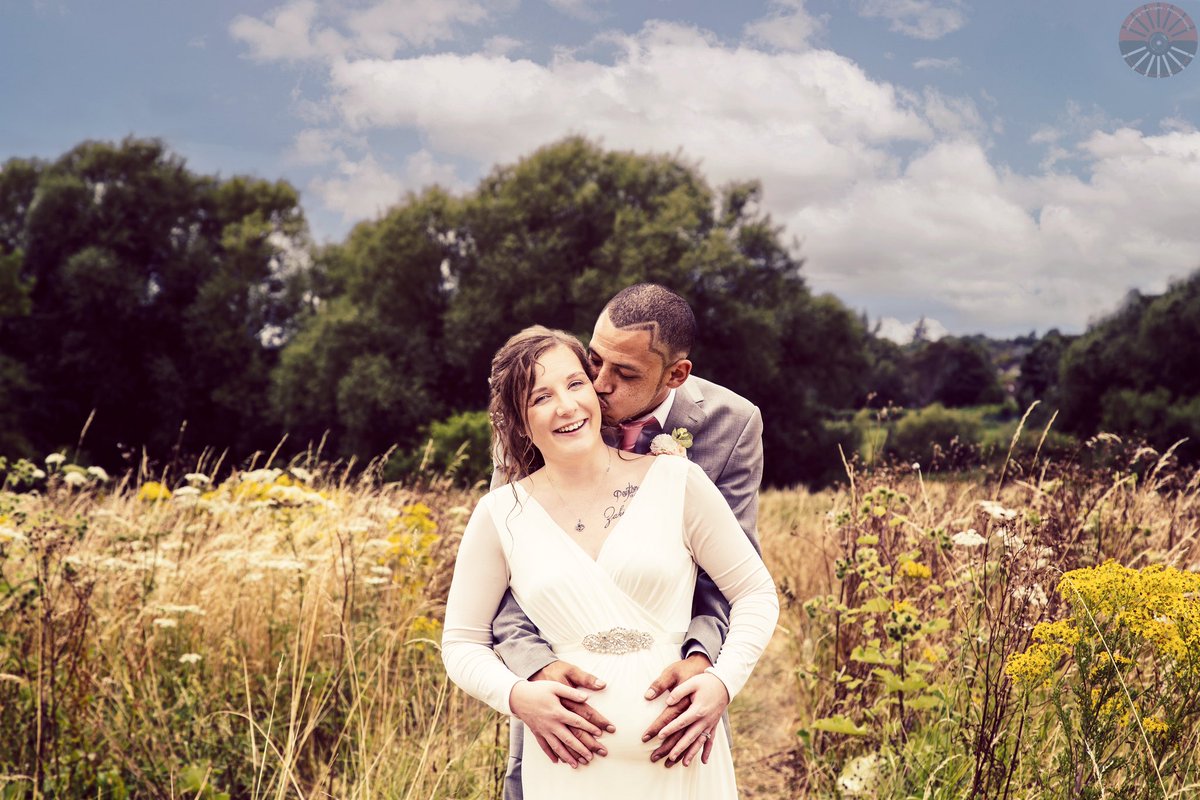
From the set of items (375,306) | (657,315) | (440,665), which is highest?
(375,306)

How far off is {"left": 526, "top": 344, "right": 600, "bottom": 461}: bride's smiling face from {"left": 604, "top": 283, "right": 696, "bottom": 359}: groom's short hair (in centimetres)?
22

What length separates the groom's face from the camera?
93.7 inches

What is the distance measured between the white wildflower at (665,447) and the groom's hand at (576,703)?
569 millimetres

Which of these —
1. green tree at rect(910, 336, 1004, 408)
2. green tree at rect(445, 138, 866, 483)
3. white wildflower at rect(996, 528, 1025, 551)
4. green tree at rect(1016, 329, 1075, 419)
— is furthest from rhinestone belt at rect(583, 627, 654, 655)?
green tree at rect(910, 336, 1004, 408)

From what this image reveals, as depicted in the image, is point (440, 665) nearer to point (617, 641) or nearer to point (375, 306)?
point (617, 641)

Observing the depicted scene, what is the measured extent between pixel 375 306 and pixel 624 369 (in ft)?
77.9

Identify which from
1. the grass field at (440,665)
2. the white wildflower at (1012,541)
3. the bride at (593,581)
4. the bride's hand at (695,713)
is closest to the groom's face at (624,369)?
the bride at (593,581)

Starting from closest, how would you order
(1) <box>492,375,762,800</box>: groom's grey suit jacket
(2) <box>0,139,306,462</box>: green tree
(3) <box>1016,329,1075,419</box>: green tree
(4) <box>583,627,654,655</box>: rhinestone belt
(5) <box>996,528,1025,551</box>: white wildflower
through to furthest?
(4) <box>583,627,654,655</box>: rhinestone belt, (1) <box>492,375,762,800</box>: groom's grey suit jacket, (5) <box>996,528,1025,551</box>: white wildflower, (2) <box>0,139,306,462</box>: green tree, (3) <box>1016,329,1075,419</box>: green tree

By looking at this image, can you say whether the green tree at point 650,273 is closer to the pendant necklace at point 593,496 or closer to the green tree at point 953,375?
the pendant necklace at point 593,496

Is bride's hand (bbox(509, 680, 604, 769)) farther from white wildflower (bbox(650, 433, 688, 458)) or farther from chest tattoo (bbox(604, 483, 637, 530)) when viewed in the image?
white wildflower (bbox(650, 433, 688, 458))

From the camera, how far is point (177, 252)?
29531mm

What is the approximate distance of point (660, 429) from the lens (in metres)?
2.54

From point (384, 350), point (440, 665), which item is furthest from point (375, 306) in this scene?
point (440, 665)

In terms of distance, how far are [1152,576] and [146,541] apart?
4286mm
